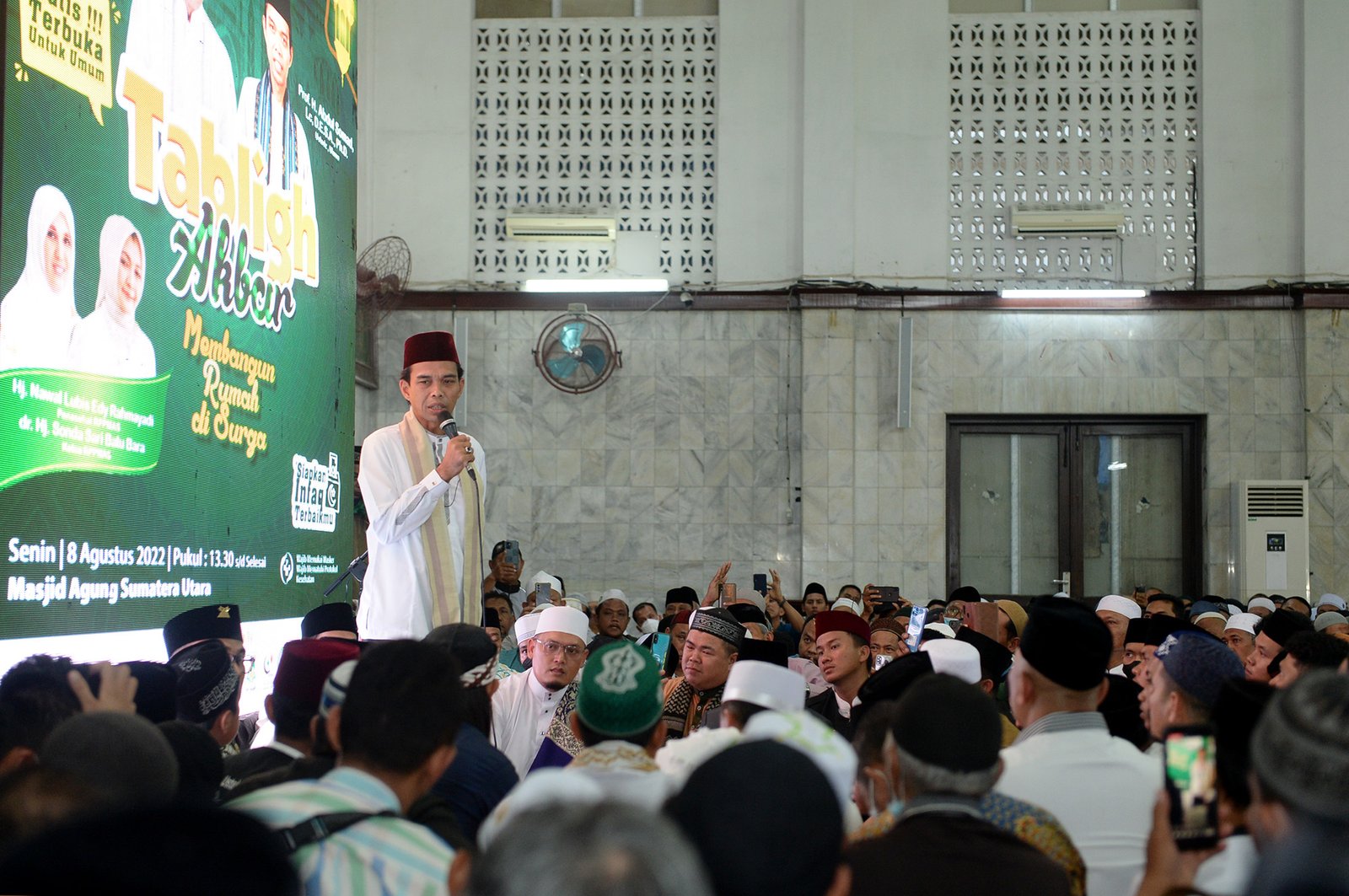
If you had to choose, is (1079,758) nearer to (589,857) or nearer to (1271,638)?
(589,857)

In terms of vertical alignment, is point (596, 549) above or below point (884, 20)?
below

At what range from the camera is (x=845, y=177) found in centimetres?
1205

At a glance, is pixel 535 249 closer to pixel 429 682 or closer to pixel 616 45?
pixel 616 45

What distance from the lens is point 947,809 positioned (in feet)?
7.49

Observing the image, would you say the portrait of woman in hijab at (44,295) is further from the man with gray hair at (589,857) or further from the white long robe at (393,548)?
the man with gray hair at (589,857)

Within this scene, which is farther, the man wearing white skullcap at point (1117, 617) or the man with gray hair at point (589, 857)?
the man wearing white skullcap at point (1117, 617)

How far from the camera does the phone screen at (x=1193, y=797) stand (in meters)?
2.05

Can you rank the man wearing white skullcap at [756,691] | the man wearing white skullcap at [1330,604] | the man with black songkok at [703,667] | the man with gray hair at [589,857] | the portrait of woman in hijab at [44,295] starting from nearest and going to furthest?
the man with gray hair at [589,857] < the man wearing white skullcap at [756,691] < the portrait of woman in hijab at [44,295] < the man with black songkok at [703,667] < the man wearing white skullcap at [1330,604]

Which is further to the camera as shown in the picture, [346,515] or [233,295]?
[346,515]

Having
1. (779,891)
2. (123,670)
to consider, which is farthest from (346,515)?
(779,891)

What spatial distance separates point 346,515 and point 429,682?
16.1 ft

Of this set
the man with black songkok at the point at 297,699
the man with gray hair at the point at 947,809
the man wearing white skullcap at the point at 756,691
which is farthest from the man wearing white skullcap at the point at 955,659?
the man with black songkok at the point at 297,699

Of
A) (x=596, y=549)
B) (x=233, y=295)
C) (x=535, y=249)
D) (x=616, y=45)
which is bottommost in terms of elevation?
(x=596, y=549)

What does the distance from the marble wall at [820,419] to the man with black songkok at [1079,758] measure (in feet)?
28.6
